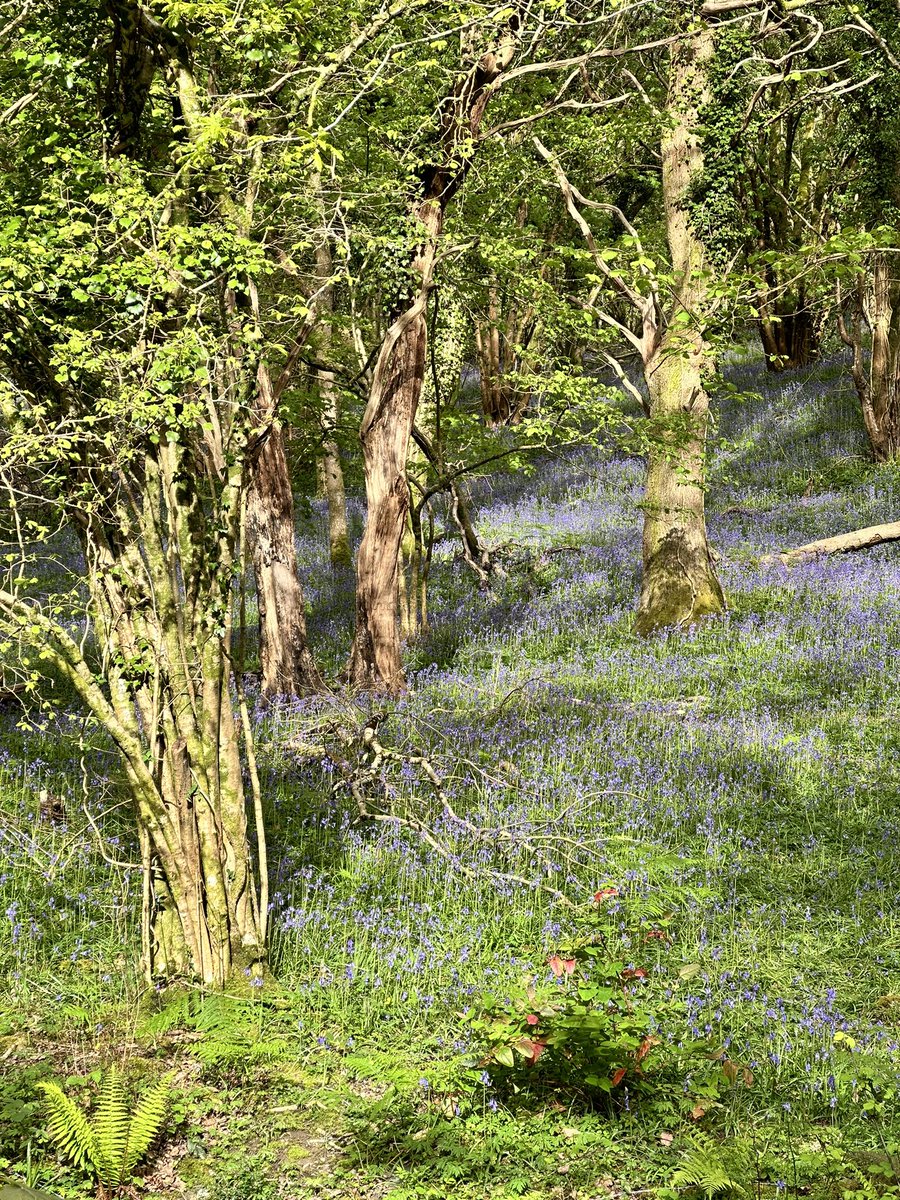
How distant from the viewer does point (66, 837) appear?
244 inches

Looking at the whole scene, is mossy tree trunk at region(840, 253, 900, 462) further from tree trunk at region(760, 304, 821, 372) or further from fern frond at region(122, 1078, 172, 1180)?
fern frond at region(122, 1078, 172, 1180)

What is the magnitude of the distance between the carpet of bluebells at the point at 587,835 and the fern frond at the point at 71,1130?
0.98m

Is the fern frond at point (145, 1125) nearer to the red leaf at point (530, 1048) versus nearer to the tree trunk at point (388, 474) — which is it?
the red leaf at point (530, 1048)

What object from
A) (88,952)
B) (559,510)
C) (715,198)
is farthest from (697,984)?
(559,510)

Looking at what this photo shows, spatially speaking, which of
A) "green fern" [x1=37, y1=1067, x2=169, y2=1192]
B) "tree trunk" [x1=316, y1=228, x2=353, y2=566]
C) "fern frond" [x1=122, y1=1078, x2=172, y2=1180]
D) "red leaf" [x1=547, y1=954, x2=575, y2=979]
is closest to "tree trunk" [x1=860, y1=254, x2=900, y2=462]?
"tree trunk" [x1=316, y1=228, x2=353, y2=566]

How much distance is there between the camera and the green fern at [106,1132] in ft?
11.9

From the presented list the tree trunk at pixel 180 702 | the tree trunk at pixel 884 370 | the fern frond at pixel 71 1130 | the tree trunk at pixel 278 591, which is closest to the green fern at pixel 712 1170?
the fern frond at pixel 71 1130

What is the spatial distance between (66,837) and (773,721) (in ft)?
20.6

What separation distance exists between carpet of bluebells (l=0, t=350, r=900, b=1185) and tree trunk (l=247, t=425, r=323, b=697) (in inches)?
40.5

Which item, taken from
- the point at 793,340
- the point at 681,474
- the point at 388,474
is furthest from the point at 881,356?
the point at 388,474

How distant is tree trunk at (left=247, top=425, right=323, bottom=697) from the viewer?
1077 centimetres

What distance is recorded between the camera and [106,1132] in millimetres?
3699

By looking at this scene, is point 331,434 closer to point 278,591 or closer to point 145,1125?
point 278,591

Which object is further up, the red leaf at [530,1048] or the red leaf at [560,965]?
the red leaf at [560,965]
